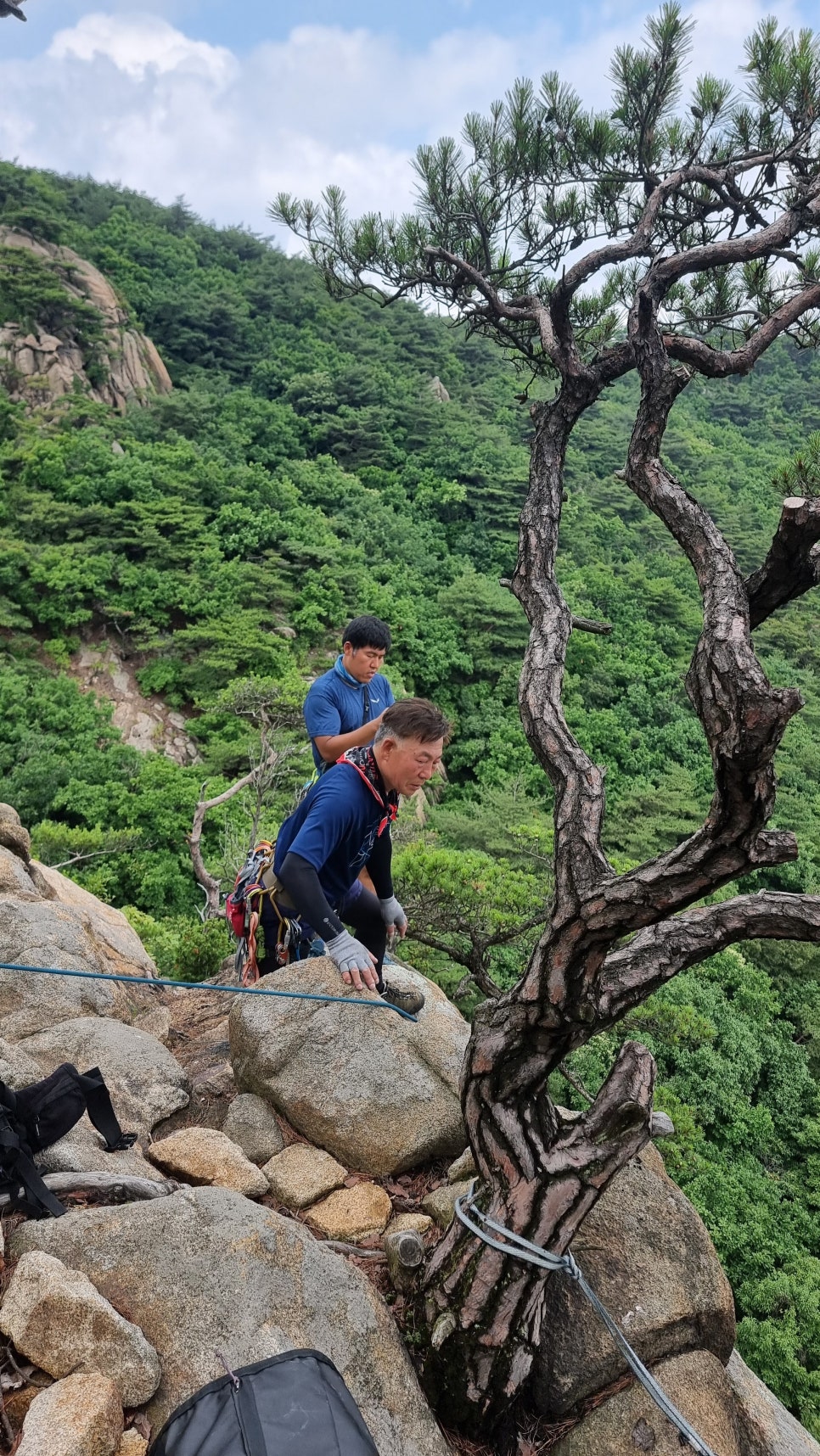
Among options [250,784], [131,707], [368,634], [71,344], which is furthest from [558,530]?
[71,344]

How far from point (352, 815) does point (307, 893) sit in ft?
0.90

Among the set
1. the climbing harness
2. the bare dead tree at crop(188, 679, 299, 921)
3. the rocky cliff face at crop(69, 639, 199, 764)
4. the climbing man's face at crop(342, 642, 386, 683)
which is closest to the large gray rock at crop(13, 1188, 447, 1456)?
the climbing harness

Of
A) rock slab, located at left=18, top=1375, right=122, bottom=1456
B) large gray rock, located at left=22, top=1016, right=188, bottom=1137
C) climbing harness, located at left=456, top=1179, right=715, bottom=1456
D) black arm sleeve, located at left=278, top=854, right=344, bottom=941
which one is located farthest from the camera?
large gray rock, located at left=22, top=1016, right=188, bottom=1137

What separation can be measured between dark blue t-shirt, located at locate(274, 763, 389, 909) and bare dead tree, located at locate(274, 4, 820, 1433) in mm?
587

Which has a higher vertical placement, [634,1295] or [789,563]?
[789,563]

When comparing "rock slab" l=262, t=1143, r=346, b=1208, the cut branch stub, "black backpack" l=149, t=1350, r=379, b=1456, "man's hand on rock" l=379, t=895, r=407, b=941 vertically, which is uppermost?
the cut branch stub

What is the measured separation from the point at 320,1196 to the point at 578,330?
161 inches

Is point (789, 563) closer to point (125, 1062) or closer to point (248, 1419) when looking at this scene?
point (248, 1419)

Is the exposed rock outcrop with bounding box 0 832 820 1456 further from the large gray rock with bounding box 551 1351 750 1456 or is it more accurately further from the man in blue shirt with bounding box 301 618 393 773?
the man in blue shirt with bounding box 301 618 393 773

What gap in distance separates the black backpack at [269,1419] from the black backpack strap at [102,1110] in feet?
3.73

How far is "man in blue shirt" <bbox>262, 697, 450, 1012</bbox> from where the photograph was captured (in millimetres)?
2312

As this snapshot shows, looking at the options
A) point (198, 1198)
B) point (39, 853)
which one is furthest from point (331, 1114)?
point (39, 853)

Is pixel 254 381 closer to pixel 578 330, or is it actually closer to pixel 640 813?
pixel 640 813

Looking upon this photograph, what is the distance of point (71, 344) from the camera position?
2097 cm
